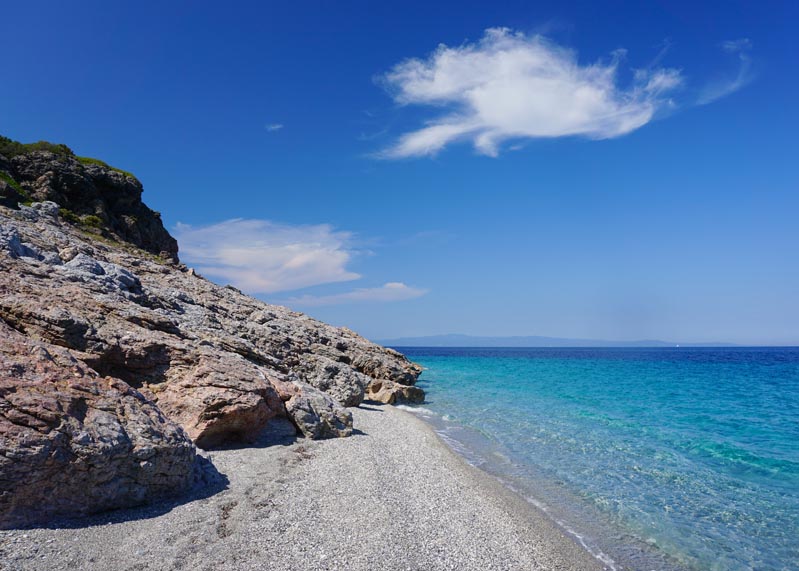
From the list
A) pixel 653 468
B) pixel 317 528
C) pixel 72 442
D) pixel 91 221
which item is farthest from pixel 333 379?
pixel 91 221

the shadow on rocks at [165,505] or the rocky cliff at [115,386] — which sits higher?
the rocky cliff at [115,386]

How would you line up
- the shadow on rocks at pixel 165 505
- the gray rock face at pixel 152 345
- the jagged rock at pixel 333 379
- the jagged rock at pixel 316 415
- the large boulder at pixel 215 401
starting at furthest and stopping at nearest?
the jagged rock at pixel 333 379 < the jagged rock at pixel 316 415 < the large boulder at pixel 215 401 < the gray rock face at pixel 152 345 < the shadow on rocks at pixel 165 505

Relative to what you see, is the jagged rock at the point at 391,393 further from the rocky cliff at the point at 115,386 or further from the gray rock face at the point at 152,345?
the gray rock face at the point at 152,345

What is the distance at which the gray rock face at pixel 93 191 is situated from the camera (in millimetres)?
48594

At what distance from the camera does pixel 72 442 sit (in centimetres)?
862

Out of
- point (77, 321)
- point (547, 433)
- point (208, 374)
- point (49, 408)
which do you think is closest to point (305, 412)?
point (208, 374)

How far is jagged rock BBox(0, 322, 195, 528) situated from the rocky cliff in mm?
20

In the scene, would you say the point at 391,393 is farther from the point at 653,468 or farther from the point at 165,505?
the point at 165,505

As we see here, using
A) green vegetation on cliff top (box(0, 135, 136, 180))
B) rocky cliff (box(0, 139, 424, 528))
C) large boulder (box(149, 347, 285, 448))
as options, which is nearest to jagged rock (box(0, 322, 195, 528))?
rocky cliff (box(0, 139, 424, 528))

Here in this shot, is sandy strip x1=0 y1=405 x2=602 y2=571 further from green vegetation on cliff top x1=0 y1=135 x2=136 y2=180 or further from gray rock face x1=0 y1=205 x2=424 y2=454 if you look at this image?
green vegetation on cliff top x1=0 y1=135 x2=136 y2=180

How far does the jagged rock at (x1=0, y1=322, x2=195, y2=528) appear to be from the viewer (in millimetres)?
8055

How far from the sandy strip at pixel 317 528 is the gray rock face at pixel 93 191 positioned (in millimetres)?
46005

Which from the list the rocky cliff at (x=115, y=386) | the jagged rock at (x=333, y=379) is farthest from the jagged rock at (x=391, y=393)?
the rocky cliff at (x=115, y=386)

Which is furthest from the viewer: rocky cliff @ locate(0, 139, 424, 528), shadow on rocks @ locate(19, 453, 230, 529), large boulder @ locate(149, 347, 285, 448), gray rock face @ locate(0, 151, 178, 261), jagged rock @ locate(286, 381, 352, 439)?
gray rock face @ locate(0, 151, 178, 261)
